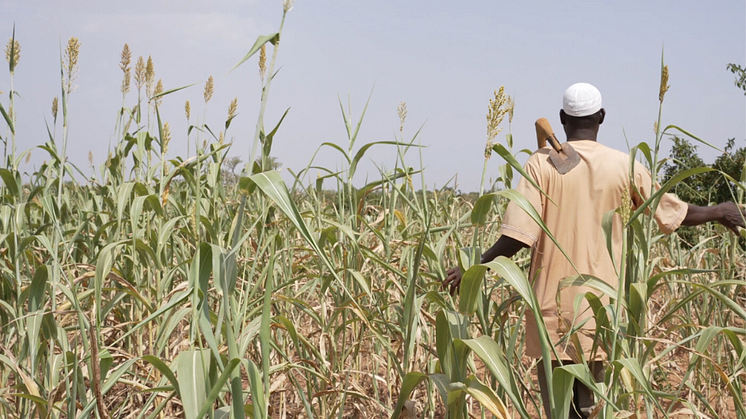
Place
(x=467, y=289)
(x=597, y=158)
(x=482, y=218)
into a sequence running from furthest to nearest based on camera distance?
(x=597, y=158) < (x=482, y=218) < (x=467, y=289)

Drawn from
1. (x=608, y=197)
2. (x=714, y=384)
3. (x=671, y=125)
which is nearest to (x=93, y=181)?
(x=608, y=197)

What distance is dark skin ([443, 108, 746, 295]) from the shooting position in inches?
62.7

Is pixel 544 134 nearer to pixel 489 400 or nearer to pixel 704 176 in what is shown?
pixel 489 400

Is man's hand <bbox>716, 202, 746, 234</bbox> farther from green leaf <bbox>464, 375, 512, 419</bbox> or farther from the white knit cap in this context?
green leaf <bbox>464, 375, 512, 419</bbox>

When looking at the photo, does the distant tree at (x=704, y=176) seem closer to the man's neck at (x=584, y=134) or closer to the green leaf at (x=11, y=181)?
the man's neck at (x=584, y=134)

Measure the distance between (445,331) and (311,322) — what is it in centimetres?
170

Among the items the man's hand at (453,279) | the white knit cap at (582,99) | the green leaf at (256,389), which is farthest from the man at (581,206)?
the green leaf at (256,389)

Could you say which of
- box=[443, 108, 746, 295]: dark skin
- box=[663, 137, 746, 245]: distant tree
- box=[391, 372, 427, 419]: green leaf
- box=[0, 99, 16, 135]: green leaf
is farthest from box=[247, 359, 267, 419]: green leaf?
box=[663, 137, 746, 245]: distant tree

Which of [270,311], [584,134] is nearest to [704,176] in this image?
[584,134]

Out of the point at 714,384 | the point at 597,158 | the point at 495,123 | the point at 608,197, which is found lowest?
the point at 714,384

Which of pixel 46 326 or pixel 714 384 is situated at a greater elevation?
pixel 46 326

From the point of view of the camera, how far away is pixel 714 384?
2.52 meters

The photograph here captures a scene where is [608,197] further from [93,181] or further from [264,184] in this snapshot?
[93,181]

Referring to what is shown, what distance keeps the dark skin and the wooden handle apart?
0.38ft
